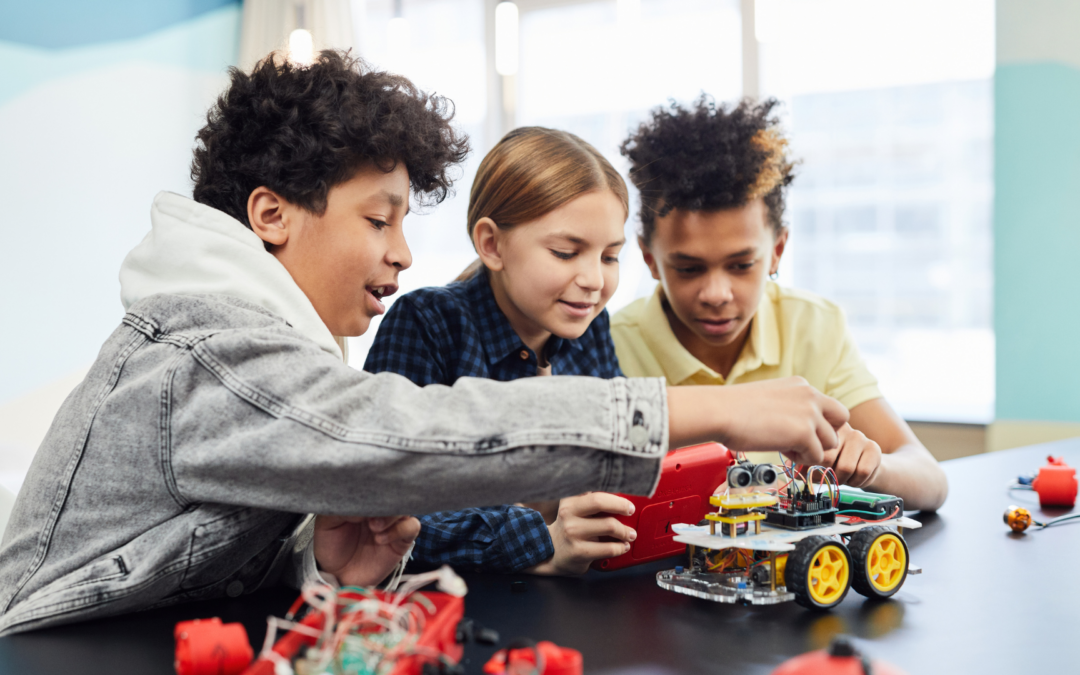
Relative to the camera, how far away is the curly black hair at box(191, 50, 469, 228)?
88 cm

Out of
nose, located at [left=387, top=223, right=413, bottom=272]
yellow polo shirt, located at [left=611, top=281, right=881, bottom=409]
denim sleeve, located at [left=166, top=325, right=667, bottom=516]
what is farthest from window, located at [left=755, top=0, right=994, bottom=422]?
denim sleeve, located at [left=166, top=325, right=667, bottom=516]

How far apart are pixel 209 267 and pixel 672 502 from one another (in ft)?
1.55

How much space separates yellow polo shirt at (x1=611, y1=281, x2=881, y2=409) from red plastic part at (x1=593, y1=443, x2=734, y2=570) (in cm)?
74

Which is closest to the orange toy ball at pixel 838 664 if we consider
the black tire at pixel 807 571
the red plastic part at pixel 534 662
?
the red plastic part at pixel 534 662

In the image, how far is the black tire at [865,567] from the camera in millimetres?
717

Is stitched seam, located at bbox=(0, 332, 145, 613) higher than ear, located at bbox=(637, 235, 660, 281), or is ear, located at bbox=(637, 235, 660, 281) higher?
ear, located at bbox=(637, 235, 660, 281)

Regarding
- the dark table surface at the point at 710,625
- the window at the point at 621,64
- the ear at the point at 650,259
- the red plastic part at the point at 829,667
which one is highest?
the window at the point at 621,64

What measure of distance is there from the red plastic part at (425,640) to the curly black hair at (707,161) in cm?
107

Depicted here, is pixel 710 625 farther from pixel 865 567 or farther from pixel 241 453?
pixel 241 453

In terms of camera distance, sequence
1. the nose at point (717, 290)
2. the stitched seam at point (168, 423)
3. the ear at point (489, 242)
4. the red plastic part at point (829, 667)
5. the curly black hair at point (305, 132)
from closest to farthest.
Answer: the red plastic part at point (829, 667)
the stitched seam at point (168, 423)
the curly black hair at point (305, 132)
the ear at point (489, 242)
the nose at point (717, 290)

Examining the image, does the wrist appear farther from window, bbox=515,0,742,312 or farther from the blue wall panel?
window, bbox=515,0,742,312

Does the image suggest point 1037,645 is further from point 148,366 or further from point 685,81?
point 685,81

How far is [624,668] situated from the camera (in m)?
0.59

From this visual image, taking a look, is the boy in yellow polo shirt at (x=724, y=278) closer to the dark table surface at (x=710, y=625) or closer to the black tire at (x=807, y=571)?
the dark table surface at (x=710, y=625)
